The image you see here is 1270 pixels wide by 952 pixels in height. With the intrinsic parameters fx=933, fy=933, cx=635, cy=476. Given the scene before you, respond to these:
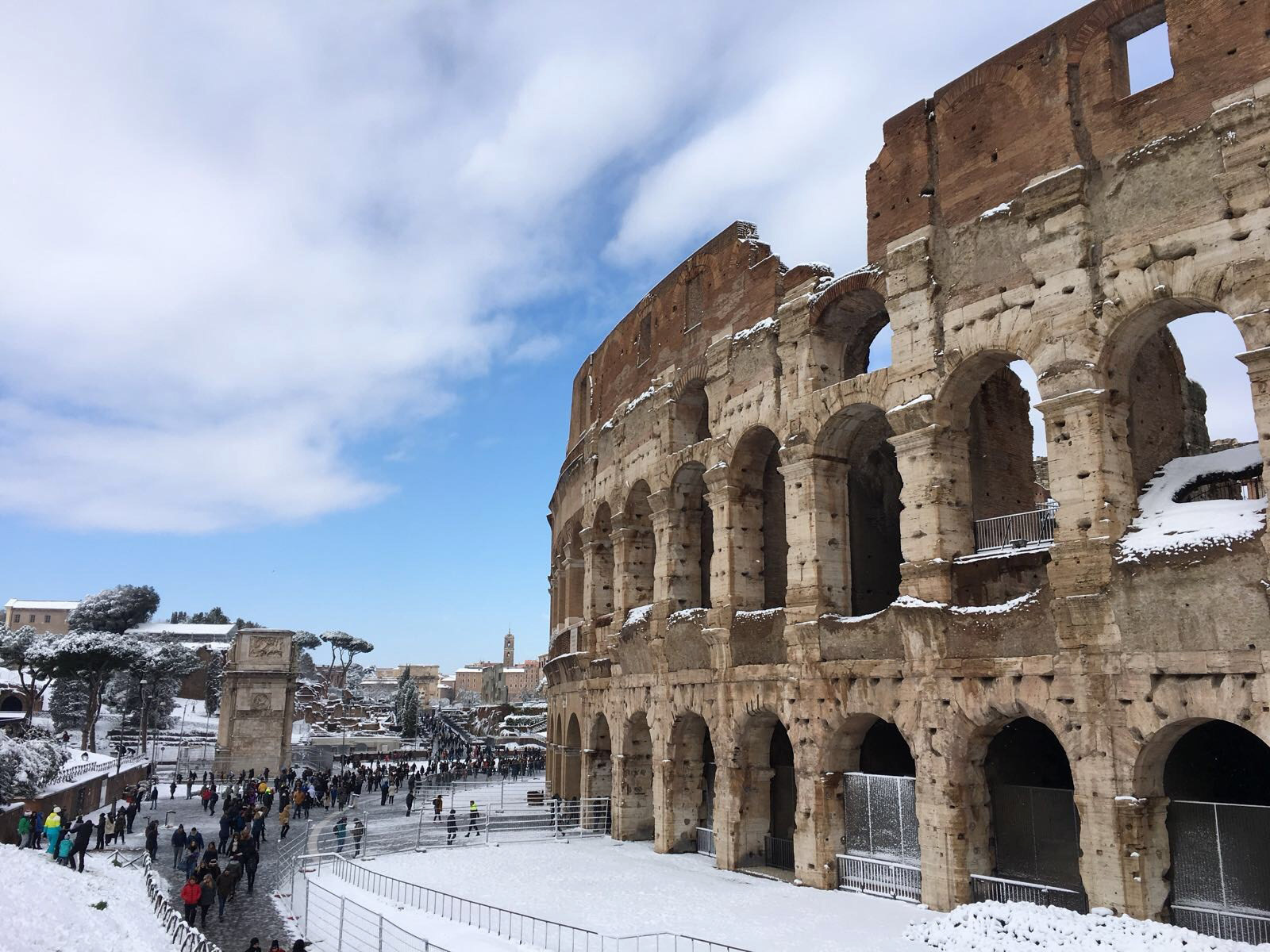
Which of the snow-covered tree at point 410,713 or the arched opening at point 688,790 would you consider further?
the snow-covered tree at point 410,713

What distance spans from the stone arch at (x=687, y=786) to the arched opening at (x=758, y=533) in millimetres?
2936

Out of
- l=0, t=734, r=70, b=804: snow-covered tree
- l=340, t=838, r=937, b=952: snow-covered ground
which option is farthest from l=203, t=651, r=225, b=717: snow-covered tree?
l=340, t=838, r=937, b=952: snow-covered ground

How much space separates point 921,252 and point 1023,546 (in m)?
4.89

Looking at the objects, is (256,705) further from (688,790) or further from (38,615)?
(38,615)

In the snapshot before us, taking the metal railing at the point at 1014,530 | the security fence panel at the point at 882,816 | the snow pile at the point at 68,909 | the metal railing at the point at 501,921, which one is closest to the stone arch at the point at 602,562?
the metal railing at the point at 501,921

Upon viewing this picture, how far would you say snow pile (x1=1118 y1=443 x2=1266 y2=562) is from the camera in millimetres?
10922

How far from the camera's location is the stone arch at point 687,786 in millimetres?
19344

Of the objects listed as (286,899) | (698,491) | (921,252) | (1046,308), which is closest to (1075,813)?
(1046,308)

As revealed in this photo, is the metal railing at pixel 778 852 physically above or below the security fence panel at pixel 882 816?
below

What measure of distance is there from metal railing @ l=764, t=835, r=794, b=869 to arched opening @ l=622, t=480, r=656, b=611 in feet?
22.8

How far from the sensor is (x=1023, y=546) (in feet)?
44.4

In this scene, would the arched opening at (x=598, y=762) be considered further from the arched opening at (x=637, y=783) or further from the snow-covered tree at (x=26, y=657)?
the snow-covered tree at (x=26, y=657)

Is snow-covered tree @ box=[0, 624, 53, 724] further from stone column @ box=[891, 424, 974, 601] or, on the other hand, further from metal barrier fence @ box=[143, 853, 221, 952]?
stone column @ box=[891, 424, 974, 601]

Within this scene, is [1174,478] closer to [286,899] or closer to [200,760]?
[286,899]
